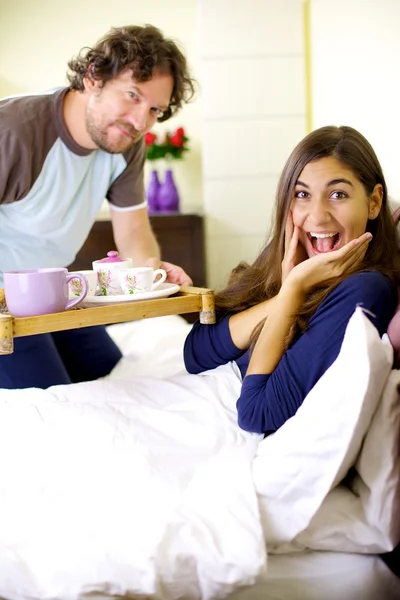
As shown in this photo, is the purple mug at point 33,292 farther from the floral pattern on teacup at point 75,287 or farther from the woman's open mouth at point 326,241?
the woman's open mouth at point 326,241

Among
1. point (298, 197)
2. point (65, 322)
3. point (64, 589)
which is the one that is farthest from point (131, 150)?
point (64, 589)

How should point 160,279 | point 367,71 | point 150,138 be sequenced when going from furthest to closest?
point 150,138 < point 367,71 < point 160,279

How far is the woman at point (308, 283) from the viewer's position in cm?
117

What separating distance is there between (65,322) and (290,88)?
9.16 ft

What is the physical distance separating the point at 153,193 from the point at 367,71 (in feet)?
6.44

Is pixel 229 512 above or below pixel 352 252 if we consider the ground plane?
below

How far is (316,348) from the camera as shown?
1.16 meters

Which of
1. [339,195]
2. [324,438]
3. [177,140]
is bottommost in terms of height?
[324,438]

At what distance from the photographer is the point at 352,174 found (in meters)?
1.33

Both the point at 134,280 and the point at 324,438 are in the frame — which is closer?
the point at 324,438

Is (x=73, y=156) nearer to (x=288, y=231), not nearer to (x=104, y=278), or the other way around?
(x=104, y=278)

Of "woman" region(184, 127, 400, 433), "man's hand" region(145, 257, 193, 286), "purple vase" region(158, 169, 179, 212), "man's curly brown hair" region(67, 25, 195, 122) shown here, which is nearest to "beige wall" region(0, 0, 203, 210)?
"purple vase" region(158, 169, 179, 212)

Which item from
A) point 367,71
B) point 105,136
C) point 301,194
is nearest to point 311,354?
point 301,194

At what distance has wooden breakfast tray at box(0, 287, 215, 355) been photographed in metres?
1.18
